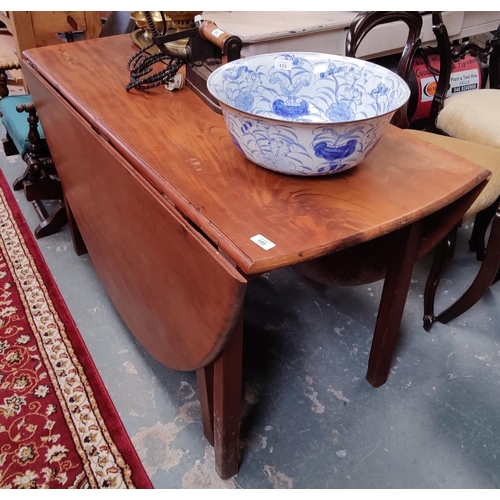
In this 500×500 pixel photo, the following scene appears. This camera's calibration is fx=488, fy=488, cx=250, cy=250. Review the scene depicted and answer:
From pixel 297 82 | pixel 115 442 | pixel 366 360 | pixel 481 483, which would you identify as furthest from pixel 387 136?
pixel 115 442

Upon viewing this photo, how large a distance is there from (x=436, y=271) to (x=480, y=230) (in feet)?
1.30

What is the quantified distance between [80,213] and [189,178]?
0.64 m

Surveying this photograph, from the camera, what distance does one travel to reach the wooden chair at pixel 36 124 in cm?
171

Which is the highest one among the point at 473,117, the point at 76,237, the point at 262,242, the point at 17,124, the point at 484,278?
the point at 262,242

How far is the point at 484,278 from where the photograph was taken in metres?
1.37

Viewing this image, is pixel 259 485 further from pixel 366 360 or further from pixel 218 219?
pixel 218 219

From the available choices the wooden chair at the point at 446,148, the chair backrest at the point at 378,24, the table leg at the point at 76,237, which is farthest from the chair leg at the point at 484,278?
the table leg at the point at 76,237

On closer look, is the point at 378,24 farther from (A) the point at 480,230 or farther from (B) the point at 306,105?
(A) the point at 480,230

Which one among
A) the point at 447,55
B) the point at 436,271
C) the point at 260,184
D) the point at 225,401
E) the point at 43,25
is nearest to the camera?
the point at 260,184

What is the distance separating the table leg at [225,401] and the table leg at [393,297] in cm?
42

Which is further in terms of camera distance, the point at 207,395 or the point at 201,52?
the point at 201,52

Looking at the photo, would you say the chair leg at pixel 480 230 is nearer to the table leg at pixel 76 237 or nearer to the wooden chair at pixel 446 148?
the wooden chair at pixel 446 148

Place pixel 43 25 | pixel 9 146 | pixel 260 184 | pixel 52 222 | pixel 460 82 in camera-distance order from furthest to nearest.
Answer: pixel 460 82 < pixel 43 25 < pixel 9 146 < pixel 52 222 < pixel 260 184

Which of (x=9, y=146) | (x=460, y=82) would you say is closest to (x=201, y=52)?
(x=9, y=146)
